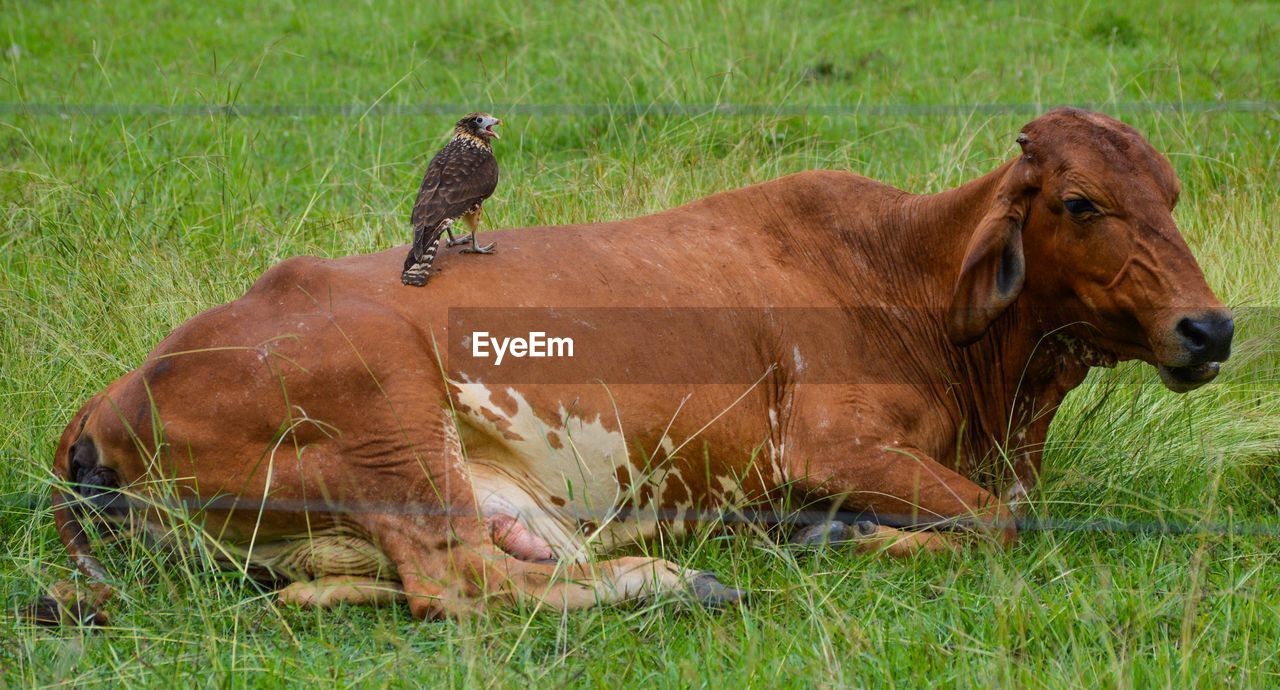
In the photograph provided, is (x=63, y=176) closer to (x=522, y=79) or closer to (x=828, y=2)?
(x=522, y=79)

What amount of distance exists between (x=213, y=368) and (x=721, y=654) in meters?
1.52

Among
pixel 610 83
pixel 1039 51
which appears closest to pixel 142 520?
pixel 610 83

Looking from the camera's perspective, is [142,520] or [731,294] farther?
[731,294]

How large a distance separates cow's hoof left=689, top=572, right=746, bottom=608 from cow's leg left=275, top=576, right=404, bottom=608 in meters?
0.76

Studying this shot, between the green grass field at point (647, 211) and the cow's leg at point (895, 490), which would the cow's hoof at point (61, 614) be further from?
the cow's leg at point (895, 490)

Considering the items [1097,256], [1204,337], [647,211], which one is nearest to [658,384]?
[1097,256]

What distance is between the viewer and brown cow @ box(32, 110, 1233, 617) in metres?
3.60

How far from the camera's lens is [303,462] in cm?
361

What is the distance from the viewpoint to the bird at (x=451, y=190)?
375 centimetres

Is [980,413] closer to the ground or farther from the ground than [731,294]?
closer to the ground

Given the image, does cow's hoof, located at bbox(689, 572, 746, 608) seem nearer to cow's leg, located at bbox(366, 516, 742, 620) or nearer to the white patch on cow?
cow's leg, located at bbox(366, 516, 742, 620)

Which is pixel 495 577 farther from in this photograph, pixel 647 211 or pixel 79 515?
pixel 647 211

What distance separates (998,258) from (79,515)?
266 centimetres

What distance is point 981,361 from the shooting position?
4.41 meters
